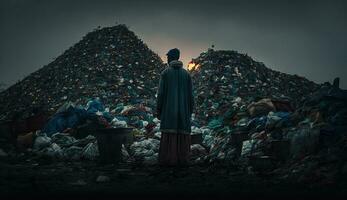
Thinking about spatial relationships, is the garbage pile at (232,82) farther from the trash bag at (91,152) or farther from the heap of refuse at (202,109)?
the trash bag at (91,152)

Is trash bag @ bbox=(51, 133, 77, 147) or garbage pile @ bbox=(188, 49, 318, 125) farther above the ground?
garbage pile @ bbox=(188, 49, 318, 125)

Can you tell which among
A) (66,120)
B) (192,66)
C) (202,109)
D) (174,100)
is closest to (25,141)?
(66,120)

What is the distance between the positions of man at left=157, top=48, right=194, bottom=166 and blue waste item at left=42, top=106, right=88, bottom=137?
352cm

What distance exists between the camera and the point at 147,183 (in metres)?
5.21

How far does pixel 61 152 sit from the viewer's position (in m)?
8.56

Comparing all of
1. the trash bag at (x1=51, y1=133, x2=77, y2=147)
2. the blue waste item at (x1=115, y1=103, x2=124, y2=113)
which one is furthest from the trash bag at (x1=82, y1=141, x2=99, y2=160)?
the blue waste item at (x1=115, y1=103, x2=124, y2=113)

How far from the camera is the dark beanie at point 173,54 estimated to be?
7218 mm

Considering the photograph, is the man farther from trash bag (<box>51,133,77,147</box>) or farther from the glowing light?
the glowing light

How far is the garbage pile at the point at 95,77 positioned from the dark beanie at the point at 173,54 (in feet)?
21.9

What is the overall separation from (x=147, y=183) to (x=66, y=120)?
17.8 feet

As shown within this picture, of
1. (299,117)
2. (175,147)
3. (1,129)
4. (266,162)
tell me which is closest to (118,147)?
(175,147)

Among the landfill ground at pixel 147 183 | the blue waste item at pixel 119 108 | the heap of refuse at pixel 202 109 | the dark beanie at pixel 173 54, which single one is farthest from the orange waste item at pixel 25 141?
the dark beanie at pixel 173 54

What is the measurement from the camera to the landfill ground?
420cm

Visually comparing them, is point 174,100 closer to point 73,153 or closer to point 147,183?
point 147,183
